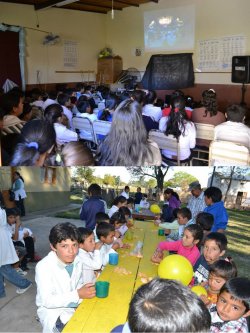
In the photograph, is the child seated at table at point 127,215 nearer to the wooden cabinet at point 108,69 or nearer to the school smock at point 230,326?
the school smock at point 230,326

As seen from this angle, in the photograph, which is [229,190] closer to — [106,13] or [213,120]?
[213,120]

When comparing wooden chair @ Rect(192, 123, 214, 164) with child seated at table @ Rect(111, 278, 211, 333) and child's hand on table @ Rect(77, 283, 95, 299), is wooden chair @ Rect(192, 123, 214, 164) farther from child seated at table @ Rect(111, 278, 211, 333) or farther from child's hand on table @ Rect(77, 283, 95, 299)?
child seated at table @ Rect(111, 278, 211, 333)

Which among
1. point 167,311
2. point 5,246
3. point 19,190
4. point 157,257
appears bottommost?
point 5,246

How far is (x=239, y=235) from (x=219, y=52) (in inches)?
171

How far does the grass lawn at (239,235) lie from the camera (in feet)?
7.71

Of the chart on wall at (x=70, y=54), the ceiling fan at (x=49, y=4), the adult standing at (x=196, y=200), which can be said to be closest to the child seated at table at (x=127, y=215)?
the adult standing at (x=196, y=200)

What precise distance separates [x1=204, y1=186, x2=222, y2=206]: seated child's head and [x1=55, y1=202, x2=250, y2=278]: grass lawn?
0.13 metres

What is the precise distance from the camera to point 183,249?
6.67 feet

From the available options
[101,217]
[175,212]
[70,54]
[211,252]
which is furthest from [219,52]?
[211,252]

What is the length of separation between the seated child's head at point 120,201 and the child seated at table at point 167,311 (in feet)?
6.13

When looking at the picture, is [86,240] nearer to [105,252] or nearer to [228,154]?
[105,252]

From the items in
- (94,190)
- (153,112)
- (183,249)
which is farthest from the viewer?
(153,112)

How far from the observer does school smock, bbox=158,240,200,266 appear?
1956 mm

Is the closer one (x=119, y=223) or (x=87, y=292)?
(x=87, y=292)
